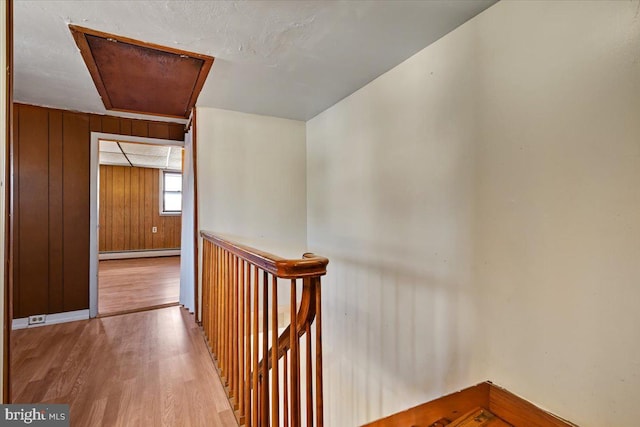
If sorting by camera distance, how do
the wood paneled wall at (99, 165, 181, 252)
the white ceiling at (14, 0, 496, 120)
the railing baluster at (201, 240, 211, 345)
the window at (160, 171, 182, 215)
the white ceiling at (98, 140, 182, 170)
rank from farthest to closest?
the window at (160, 171, 182, 215) → the wood paneled wall at (99, 165, 181, 252) → the white ceiling at (98, 140, 182, 170) → the railing baluster at (201, 240, 211, 345) → the white ceiling at (14, 0, 496, 120)

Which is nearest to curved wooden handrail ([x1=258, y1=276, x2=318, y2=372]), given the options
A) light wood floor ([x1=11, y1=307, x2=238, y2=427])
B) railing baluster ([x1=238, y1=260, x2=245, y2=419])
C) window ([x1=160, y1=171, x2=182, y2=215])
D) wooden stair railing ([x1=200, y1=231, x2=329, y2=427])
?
wooden stair railing ([x1=200, y1=231, x2=329, y2=427])

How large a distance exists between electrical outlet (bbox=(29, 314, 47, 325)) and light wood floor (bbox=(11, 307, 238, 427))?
0.31 ft

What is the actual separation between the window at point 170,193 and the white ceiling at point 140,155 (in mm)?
335

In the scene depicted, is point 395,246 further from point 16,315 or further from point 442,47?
point 16,315

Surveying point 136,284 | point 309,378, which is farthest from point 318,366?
point 136,284

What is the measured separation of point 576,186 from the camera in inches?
43.6

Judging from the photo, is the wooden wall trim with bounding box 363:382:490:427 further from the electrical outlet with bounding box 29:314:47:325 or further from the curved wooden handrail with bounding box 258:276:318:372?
the electrical outlet with bounding box 29:314:47:325

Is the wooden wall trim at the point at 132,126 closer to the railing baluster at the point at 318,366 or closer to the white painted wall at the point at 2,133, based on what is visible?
the white painted wall at the point at 2,133

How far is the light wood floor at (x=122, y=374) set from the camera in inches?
59.7

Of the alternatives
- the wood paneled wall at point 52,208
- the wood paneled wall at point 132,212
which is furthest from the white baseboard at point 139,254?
the wood paneled wall at point 52,208

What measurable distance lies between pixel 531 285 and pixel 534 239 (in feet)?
0.67

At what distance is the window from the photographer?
696 centimetres

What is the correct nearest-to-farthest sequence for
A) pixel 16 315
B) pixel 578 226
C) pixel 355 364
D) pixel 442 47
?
1. pixel 578 226
2. pixel 442 47
3. pixel 355 364
4. pixel 16 315

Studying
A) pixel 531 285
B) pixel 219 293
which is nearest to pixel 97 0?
pixel 219 293
